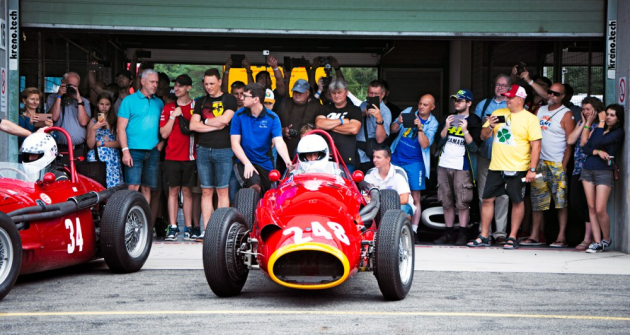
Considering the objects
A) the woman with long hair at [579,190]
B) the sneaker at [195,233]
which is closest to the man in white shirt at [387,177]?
the woman with long hair at [579,190]

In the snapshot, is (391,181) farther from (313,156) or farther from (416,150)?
(313,156)

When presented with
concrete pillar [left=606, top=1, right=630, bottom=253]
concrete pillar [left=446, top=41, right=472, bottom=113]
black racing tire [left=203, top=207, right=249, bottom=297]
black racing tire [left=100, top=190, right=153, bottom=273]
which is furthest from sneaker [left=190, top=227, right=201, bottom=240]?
concrete pillar [left=446, top=41, right=472, bottom=113]

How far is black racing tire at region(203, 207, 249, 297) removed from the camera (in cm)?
693

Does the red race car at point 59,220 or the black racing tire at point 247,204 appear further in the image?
the black racing tire at point 247,204

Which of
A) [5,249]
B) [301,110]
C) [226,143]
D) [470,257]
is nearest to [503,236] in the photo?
[470,257]

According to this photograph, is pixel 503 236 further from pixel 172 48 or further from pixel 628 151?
pixel 172 48

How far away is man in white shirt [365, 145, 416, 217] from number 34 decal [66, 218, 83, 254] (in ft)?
12.8

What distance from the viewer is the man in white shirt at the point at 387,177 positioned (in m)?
10.6

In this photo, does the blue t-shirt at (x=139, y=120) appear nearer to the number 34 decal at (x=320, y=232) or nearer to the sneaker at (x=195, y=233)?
the sneaker at (x=195, y=233)

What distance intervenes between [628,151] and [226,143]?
517 centimetres

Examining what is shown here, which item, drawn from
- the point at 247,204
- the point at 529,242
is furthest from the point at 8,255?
the point at 529,242

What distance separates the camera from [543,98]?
11758 millimetres

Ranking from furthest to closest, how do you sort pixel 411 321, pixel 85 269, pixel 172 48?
pixel 172 48
pixel 85 269
pixel 411 321

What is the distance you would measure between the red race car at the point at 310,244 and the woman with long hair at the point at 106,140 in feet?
13.9
